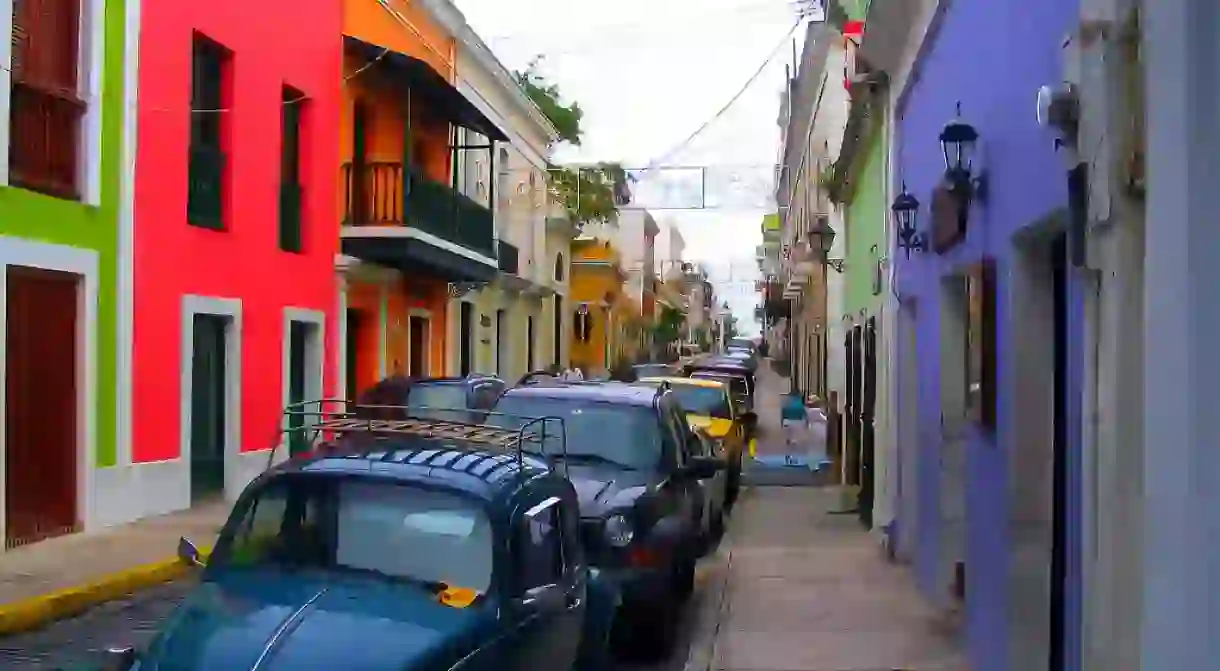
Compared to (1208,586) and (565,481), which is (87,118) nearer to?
(565,481)

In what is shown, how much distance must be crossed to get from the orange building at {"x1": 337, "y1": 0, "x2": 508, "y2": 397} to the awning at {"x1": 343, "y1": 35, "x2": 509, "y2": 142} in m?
0.02

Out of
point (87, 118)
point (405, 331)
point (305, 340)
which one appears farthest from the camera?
point (405, 331)

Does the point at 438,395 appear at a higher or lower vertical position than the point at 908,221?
lower

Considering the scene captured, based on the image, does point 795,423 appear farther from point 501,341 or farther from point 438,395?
point 438,395

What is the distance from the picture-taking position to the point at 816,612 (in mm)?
10453

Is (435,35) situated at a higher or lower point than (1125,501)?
higher

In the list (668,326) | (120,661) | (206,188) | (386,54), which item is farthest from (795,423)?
(668,326)

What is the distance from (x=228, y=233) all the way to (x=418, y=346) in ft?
31.2

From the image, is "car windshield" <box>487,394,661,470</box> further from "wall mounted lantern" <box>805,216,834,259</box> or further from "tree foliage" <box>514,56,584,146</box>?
"tree foliage" <box>514,56,584,146</box>

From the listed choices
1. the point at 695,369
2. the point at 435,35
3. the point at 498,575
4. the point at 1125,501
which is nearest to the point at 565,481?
the point at 498,575

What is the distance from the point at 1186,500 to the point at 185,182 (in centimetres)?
1384

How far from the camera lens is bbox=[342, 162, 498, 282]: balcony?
2141cm

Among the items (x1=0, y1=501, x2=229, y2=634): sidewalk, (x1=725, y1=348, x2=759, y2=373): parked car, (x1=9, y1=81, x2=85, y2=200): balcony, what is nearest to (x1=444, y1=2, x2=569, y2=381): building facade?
(x1=725, y1=348, x2=759, y2=373): parked car

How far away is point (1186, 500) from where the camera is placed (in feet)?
13.6
